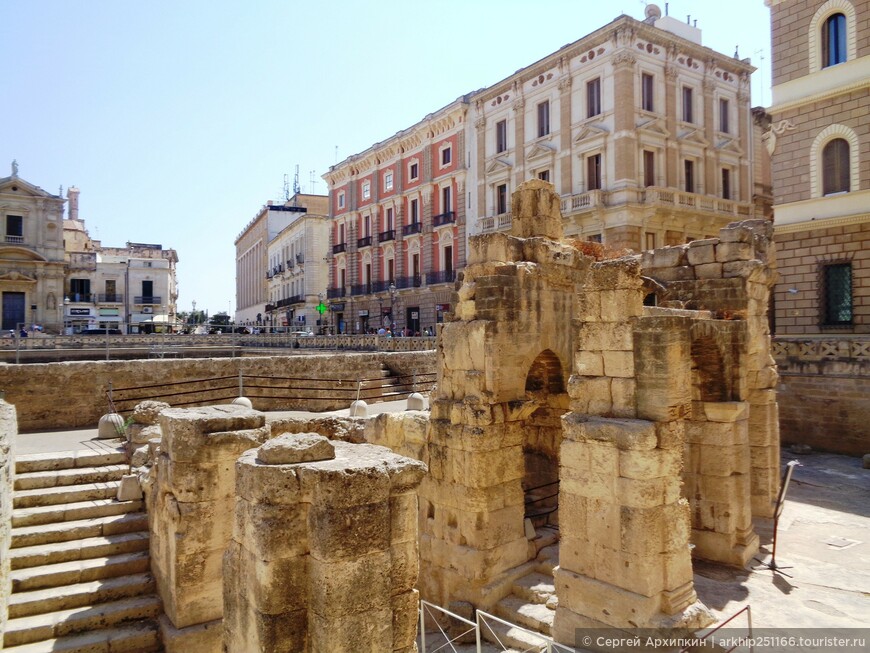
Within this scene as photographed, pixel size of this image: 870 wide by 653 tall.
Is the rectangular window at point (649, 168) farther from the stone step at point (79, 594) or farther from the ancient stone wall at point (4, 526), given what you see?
the ancient stone wall at point (4, 526)

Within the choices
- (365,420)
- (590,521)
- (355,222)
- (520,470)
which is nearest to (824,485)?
(520,470)

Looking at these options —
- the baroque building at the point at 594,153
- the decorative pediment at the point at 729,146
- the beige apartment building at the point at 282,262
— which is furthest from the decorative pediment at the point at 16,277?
the decorative pediment at the point at 729,146

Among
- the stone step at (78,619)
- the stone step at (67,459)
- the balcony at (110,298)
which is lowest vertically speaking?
the stone step at (78,619)

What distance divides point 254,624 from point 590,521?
12.8 feet

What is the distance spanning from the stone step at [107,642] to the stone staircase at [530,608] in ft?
11.8

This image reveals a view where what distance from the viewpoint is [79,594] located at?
6227 mm

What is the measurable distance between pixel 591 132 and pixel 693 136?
5.04 m

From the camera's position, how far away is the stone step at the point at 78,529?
268 inches

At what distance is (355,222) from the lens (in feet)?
140

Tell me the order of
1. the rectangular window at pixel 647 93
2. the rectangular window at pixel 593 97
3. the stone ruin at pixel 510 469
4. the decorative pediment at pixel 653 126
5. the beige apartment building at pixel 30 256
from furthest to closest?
1. the beige apartment building at pixel 30 256
2. the rectangular window at pixel 593 97
3. the rectangular window at pixel 647 93
4. the decorative pediment at pixel 653 126
5. the stone ruin at pixel 510 469

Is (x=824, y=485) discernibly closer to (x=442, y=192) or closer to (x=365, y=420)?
(x=365, y=420)

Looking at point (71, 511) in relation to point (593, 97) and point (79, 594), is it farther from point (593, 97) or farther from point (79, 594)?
point (593, 97)

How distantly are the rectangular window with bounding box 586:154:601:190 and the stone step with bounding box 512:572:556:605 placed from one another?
21592mm

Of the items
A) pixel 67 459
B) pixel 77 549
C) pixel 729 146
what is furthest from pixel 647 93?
pixel 77 549
